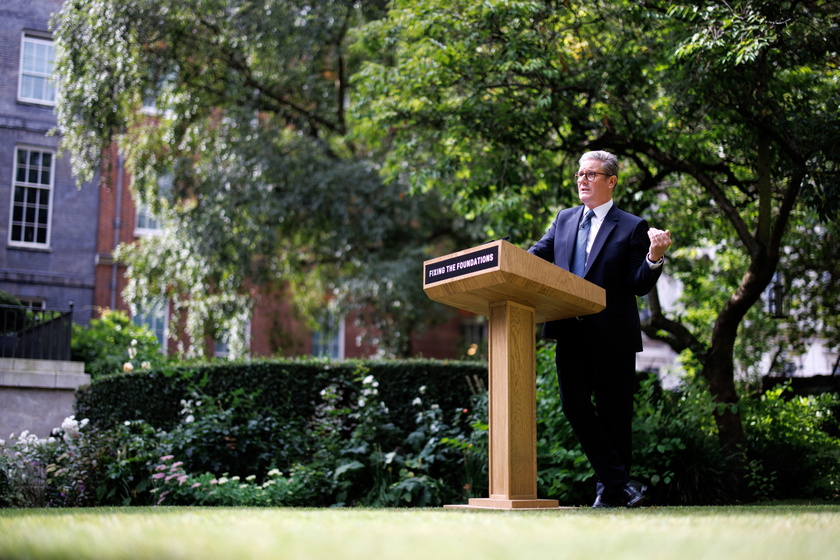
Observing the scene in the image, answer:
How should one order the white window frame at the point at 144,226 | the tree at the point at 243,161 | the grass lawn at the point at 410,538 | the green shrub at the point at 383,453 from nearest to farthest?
the grass lawn at the point at 410,538, the green shrub at the point at 383,453, the tree at the point at 243,161, the white window frame at the point at 144,226

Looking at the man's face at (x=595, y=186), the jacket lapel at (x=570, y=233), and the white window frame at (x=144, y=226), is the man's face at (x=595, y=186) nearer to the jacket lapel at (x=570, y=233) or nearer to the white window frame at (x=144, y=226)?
the jacket lapel at (x=570, y=233)

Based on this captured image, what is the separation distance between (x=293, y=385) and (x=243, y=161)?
308 inches

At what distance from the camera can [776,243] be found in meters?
7.80

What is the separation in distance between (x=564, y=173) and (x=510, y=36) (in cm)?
175

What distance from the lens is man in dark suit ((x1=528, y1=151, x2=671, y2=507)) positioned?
4684 mm

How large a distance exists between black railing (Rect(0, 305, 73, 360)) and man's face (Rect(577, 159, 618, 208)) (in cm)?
940

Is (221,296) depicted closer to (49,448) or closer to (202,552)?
(49,448)

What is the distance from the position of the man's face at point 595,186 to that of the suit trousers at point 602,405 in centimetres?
87

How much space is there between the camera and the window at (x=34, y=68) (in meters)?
20.8

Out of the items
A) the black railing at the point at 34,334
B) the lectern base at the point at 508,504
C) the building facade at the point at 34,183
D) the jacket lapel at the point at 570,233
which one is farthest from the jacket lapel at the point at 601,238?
the building facade at the point at 34,183

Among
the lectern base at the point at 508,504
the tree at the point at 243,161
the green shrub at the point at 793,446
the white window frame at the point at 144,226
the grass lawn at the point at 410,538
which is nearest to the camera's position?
the grass lawn at the point at 410,538

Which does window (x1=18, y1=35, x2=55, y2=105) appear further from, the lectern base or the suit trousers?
the lectern base

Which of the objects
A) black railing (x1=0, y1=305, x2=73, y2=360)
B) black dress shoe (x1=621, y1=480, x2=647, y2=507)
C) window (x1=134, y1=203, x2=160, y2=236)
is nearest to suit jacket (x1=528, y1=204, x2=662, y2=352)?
black dress shoe (x1=621, y1=480, x2=647, y2=507)

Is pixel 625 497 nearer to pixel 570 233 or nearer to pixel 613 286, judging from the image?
pixel 613 286
